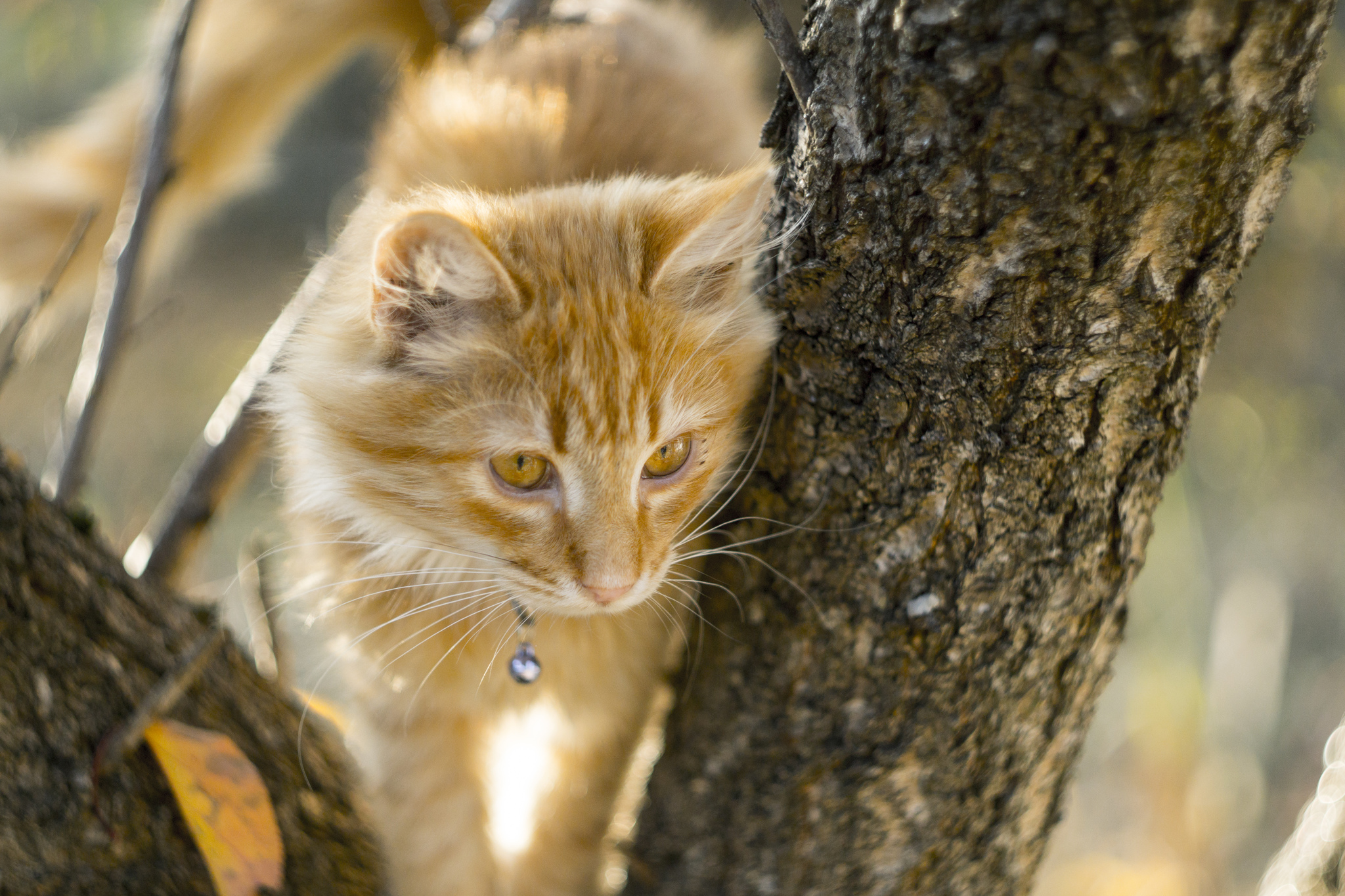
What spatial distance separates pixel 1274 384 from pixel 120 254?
12.9ft

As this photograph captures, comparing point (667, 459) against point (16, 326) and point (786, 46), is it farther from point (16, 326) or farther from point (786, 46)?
point (16, 326)

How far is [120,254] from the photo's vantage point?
150 cm

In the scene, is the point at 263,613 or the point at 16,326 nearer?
the point at 16,326

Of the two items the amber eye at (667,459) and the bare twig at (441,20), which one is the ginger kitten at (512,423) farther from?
the bare twig at (441,20)

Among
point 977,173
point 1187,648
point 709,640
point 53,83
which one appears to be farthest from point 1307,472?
point 53,83

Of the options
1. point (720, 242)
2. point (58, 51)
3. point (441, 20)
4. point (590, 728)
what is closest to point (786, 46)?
point (720, 242)

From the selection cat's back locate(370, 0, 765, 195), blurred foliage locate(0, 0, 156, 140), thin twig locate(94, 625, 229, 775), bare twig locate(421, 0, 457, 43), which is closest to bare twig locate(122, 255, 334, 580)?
cat's back locate(370, 0, 765, 195)

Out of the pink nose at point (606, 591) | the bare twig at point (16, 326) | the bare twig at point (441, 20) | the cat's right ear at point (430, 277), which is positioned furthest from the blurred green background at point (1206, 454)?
the pink nose at point (606, 591)

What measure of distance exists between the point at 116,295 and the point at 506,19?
0.92 metres

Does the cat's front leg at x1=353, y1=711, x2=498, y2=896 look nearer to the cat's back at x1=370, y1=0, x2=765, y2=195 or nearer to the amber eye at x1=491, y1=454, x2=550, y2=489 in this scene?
the amber eye at x1=491, y1=454, x2=550, y2=489

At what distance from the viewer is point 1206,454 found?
14.4ft

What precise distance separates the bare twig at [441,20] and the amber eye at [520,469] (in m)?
1.31

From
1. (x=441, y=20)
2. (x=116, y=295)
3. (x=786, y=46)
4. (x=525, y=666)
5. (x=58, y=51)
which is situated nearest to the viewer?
(x=786, y=46)

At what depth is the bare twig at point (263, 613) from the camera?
57.7 inches
